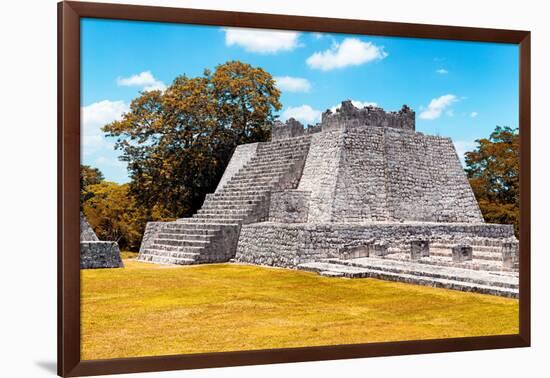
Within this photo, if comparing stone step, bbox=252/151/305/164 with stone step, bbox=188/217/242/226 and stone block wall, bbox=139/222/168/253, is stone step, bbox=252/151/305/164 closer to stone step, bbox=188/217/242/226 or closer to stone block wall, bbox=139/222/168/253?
stone step, bbox=188/217/242/226

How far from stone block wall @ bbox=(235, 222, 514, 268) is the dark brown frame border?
5.14 metres

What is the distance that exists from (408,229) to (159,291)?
25.5 ft

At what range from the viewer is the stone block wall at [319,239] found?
44.1 feet

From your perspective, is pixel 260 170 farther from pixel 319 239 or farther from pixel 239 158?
pixel 319 239

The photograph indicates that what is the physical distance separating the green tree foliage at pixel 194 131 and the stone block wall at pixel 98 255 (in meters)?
2.95

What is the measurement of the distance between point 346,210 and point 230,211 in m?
2.76

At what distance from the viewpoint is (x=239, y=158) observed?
18.8 meters

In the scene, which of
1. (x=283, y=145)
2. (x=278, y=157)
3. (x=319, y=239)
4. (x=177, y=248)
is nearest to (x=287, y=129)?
(x=283, y=145)

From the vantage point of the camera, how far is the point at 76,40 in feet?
23.2

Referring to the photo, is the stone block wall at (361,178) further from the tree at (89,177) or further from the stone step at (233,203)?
the tree at (89,177)

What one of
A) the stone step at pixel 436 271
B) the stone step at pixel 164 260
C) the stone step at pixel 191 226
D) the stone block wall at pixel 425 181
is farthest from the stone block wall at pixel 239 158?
the stone step at pixel 436 271

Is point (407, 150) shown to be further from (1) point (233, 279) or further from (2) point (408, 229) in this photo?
(1) point (233, 279)

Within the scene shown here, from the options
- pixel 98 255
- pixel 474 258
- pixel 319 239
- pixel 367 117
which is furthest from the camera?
pixel 367 117

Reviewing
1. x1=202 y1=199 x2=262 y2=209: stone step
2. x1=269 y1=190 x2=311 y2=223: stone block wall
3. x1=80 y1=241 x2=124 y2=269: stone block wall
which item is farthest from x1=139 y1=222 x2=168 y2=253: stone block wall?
x1=80 y1=241 x2=124 y2=269: stone block wall
